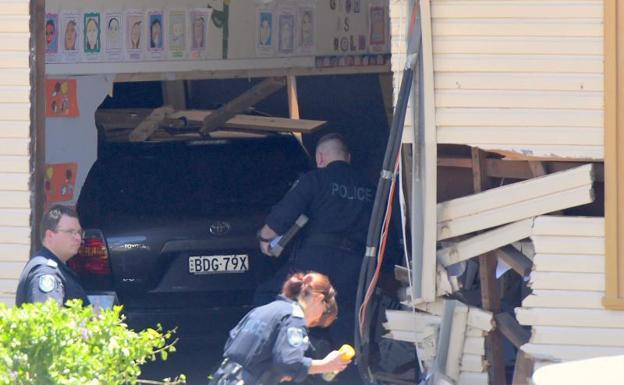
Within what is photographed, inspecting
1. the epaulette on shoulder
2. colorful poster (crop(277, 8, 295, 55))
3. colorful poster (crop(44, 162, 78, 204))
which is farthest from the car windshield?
colorful poster (crop(277, 8, 295, 55))

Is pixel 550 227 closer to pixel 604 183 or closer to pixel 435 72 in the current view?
pixel 604 183

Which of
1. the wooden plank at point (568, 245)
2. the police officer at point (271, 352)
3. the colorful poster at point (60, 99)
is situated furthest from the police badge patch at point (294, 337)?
the colorful poster at point (60, 99)

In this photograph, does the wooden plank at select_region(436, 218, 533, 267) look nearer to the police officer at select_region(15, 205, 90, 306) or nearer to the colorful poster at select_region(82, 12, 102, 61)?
the police officer at select_region(15, 205, 90, 306)

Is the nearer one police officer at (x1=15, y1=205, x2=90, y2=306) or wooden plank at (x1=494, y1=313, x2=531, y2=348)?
police officer at (x1=15, y1=205, x2=90, y2=306)

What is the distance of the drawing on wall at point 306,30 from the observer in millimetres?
11570

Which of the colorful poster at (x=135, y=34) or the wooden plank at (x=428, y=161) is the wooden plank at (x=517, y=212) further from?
the colorful poster at (x=135, y=34)

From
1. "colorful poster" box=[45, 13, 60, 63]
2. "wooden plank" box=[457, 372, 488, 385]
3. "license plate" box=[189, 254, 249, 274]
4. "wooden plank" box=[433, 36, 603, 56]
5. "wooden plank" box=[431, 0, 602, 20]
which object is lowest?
"wooden plank" box=[457, 372, 488, 385]

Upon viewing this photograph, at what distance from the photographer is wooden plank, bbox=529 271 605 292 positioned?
6469mm

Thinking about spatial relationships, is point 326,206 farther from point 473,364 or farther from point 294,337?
point 294,337

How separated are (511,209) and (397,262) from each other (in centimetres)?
177

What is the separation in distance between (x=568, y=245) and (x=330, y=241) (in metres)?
1.92

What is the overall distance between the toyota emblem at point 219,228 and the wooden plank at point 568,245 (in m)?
2.21

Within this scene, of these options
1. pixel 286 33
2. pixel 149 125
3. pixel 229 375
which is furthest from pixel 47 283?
pixel 286 33

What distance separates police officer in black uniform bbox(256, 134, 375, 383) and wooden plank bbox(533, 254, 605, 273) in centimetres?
170
